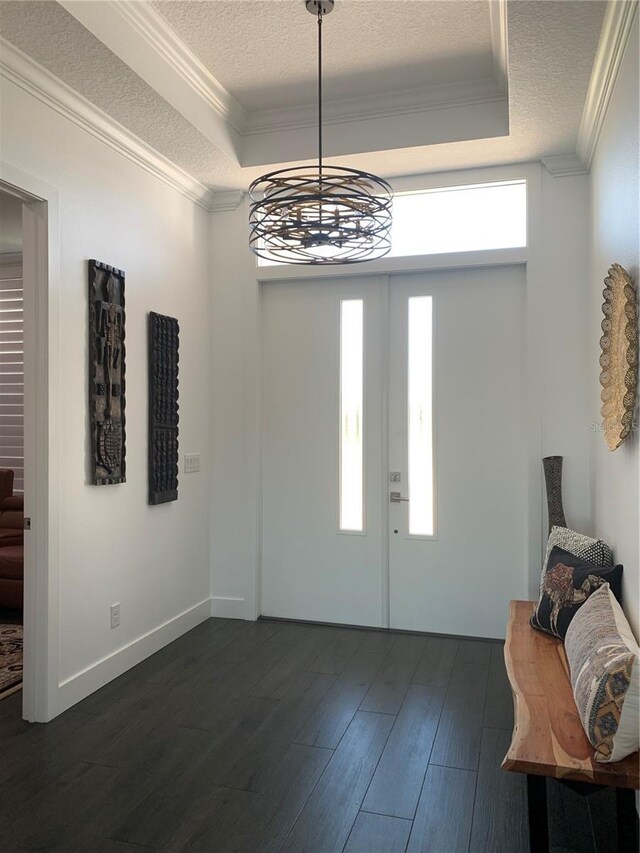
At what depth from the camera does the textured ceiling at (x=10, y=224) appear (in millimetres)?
4820

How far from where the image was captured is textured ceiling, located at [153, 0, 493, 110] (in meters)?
3.03

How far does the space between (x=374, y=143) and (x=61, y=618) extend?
3.11 metres

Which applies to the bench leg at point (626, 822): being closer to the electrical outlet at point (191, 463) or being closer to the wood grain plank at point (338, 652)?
the wood grain plank at point (338, 652)

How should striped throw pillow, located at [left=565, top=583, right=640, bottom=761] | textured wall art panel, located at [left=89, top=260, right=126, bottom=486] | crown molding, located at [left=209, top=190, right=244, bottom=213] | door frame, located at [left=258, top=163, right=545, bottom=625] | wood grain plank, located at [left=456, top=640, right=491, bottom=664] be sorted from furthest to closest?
crown molding, located at [left=209, top=190, right=244, bottom=213], door frame, located at [left=258, top=163, right=545, bottom=625], wood grain plank, located at [left=456, top=640, right=491, bottom=664], textured wall art panel, located at [left=89, top=260, right=126, bottom=486], striped throw pillow, located at [left=565, top=583, right=640, bottom=761]

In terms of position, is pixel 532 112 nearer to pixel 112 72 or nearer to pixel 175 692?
pixel 112 72

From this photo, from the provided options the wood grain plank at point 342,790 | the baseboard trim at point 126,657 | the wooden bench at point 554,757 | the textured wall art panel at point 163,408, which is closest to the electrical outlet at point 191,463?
the textured wall art panel at point 163,408

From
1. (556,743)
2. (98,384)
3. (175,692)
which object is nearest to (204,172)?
(98,384)

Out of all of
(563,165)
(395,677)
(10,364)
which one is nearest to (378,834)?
(395,677)

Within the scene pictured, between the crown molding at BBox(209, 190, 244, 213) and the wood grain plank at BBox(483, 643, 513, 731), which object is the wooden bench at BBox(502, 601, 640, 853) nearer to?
the wood grain plank at BBox(483, 643, 513, 731)

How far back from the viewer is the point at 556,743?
6.58 feet

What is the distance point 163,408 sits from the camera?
4090 mm

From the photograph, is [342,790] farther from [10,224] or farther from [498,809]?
[10,224]

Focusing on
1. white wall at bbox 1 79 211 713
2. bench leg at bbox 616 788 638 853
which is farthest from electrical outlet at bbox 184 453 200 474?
bench leg at bbox 616 788 638 853

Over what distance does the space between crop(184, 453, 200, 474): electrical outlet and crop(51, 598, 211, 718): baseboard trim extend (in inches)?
35.8
